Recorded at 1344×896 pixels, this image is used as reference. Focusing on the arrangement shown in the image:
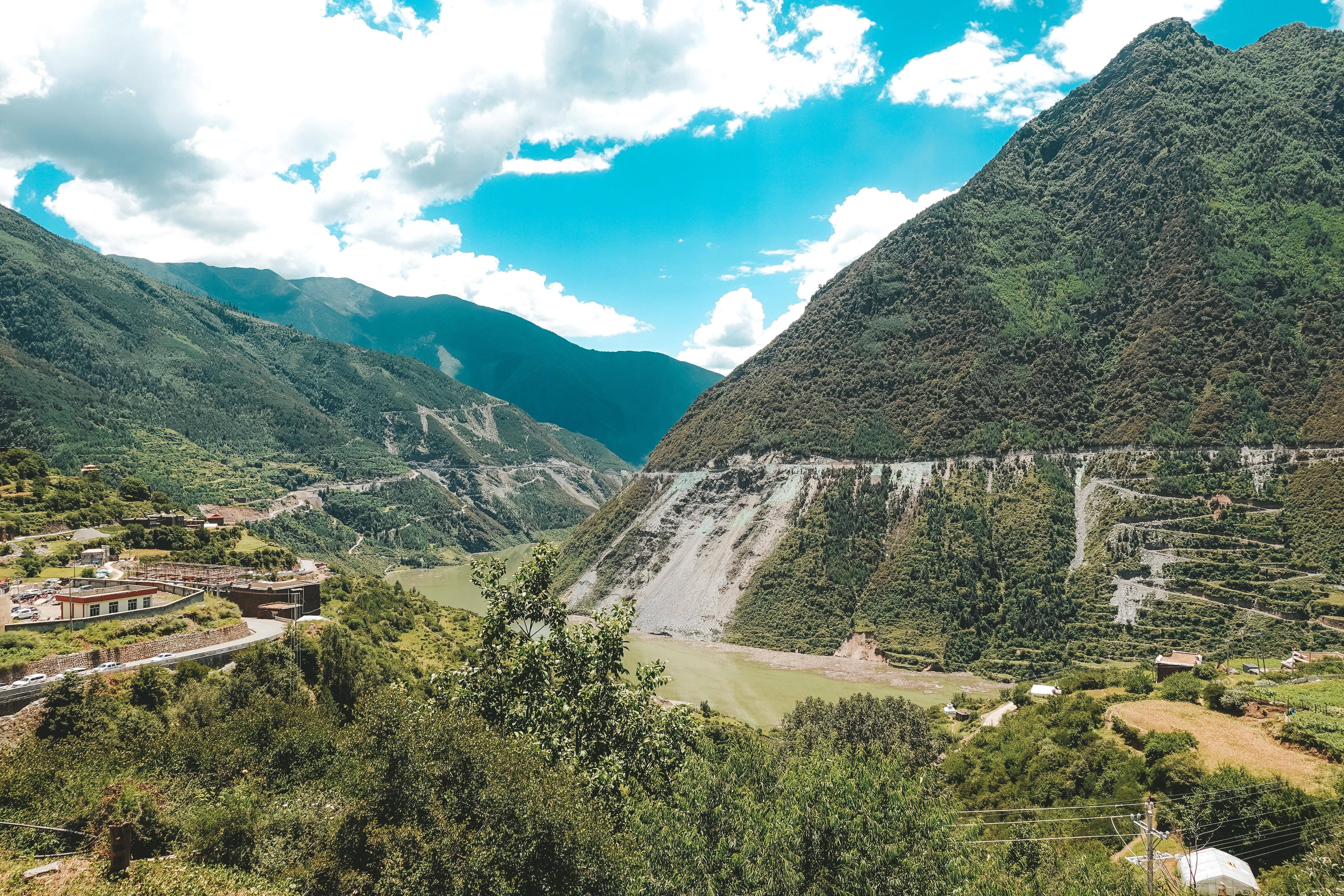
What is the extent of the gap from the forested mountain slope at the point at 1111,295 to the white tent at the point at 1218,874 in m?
66.6

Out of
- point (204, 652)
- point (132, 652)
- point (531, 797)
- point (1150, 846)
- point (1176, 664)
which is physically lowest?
point (1176, 664)

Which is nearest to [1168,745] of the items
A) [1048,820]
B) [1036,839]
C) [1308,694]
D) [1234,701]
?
[1048,820]

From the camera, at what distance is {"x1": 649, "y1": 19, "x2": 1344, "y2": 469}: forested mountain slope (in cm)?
7831

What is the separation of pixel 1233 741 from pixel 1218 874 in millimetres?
10493

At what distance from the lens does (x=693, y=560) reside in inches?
3615

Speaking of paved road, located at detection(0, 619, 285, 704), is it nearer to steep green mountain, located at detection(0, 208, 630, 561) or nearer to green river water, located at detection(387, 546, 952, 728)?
green river water, located at detection(387, 546, 952, 728)

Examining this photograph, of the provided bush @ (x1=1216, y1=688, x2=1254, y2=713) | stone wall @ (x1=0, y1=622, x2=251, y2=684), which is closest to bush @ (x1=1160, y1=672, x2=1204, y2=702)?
bush @ (x1=1216, y1=688, x2=1254, y2=713)

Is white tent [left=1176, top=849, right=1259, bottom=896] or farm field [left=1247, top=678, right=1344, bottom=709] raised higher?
farm field [left=1247, top=678, right=1344, bottom=709]

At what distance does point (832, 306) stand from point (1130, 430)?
2205 inches

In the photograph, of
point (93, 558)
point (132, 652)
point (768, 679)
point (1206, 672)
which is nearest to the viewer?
point (132, 652)

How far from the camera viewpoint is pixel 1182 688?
3186 centimetres

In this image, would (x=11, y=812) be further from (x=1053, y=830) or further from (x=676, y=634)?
(x=676, y=634)

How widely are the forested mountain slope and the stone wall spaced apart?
258 ft

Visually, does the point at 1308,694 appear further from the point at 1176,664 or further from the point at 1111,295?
the point at 1111,295
